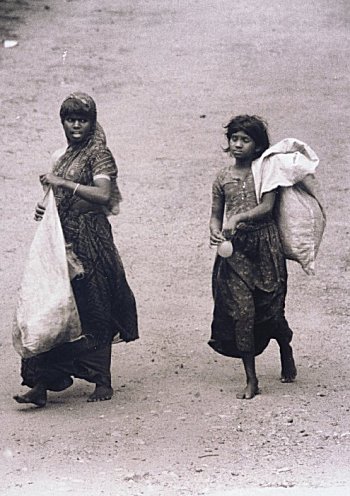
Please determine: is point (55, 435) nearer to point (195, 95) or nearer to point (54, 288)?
point (54, 288)

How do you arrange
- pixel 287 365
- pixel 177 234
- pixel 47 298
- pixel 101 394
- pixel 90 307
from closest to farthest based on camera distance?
pixel 47 298
pixel 90 307
pixel 101 394
pixel 287 365
pixel 177 234

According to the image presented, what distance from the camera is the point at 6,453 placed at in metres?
5.50

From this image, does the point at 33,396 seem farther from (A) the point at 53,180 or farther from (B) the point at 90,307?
(A) the point at 53,180

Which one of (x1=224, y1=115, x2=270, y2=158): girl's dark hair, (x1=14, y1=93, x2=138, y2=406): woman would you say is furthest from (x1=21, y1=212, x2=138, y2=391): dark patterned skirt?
(x1=224, y1=115, x2=270, y2=158): girl's dark hair

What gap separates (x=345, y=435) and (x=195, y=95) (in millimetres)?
8137

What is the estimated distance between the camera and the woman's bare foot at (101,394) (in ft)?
20.8

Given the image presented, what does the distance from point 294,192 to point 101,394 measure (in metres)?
1.52

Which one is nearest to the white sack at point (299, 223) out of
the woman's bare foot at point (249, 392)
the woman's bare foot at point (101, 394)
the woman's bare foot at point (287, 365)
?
the woman's bare foot at point (287, 365)

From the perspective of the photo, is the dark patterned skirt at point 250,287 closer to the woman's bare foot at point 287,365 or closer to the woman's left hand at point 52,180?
the woman's bare foot at point 287,365

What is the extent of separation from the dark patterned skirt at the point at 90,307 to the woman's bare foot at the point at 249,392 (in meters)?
0.74

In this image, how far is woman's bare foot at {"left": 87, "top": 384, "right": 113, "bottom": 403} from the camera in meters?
6.34

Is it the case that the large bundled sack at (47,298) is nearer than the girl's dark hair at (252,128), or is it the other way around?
the large bundled sack at (47,298)

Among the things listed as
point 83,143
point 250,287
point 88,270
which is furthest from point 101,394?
point 83,143

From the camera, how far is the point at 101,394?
6.34 metres
